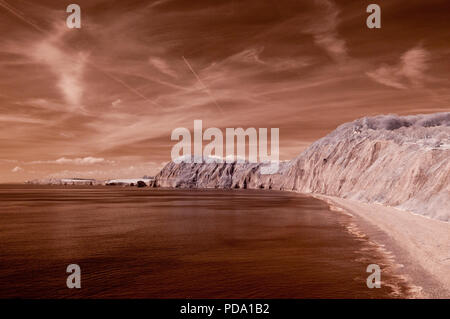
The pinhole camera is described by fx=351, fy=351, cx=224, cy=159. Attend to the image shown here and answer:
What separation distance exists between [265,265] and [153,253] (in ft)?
26.3

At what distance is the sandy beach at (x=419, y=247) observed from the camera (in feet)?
51.6

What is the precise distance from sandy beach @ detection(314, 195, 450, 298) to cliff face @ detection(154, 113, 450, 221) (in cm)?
545

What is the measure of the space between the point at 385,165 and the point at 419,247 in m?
58.6

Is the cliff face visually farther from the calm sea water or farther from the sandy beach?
the calm sea water

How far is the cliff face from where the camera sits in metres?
46.0

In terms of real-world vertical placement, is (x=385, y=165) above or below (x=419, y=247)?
above

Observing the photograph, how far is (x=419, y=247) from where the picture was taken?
22.8 m

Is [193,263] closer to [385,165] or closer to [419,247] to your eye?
[419,247]

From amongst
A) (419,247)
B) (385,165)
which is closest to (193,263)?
(419,247)

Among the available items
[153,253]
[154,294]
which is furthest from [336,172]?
[154,294]

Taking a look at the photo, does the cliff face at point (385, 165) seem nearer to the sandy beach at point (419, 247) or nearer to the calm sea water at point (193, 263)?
the sandy beach at point (419, 247)
